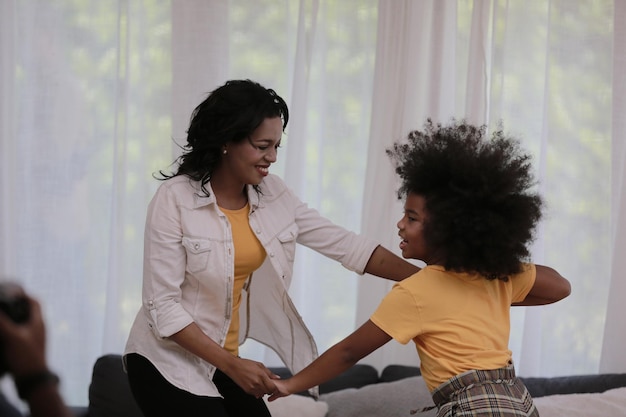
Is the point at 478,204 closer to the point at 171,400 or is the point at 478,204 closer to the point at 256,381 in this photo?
the point at 256,381

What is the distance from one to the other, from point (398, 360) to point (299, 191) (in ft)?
2.88

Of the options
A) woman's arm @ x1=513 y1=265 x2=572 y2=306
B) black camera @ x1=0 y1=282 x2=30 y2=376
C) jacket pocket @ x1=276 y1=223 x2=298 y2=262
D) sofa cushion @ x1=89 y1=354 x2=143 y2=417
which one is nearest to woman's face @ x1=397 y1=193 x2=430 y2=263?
woman's arm @ x1=513 y1=265 x2=572 y2=306

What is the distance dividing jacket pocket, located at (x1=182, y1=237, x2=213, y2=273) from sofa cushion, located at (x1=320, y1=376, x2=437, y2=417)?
1.24 meters

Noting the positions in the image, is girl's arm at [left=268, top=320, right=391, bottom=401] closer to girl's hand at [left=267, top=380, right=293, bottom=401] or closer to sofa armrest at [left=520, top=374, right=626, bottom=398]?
girl's hand at [left=267, top=380, right=293, bottom=401]

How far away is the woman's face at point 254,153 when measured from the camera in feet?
7.49

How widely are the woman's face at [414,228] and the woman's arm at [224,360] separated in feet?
1.64

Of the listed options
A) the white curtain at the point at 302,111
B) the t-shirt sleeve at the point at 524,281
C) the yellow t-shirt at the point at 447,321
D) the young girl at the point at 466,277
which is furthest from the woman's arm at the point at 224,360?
the white curtain at the point at 302,111

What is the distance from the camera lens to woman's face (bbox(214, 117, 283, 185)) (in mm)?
2283

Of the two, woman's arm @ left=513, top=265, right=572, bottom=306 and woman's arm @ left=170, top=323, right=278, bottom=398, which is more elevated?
woman's arm @ left=513, top=265, right=572, bottom=306

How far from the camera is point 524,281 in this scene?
83.4 inches

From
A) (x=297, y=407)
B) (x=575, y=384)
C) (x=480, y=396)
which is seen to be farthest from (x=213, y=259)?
(x=575, y=384)

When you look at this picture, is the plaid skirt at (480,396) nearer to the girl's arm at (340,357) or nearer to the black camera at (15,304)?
the girl's arm at (340,357)

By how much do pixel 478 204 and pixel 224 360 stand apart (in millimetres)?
769

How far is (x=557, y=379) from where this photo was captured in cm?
350
